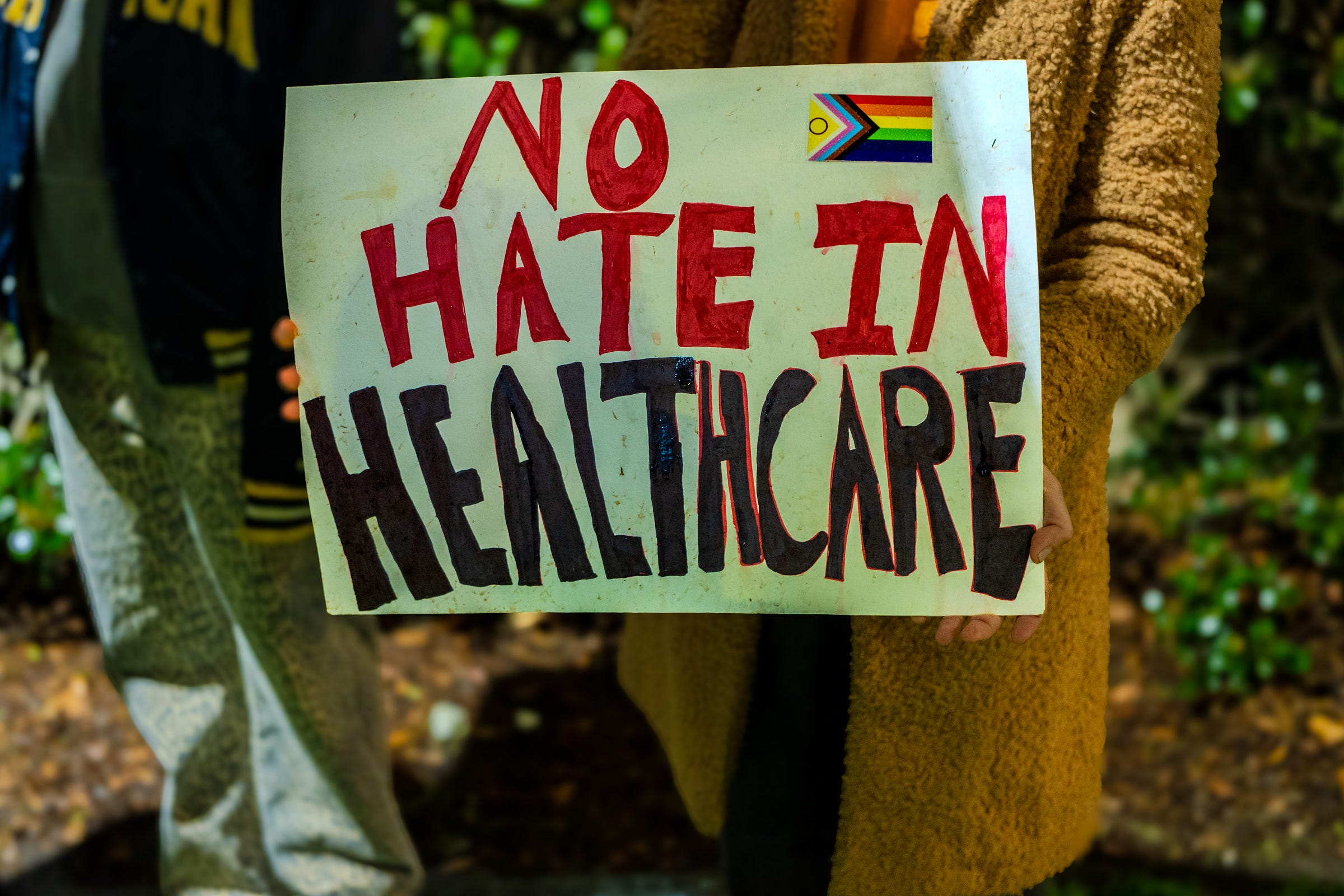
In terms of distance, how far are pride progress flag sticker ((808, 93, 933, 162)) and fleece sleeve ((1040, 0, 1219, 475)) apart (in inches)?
7.6

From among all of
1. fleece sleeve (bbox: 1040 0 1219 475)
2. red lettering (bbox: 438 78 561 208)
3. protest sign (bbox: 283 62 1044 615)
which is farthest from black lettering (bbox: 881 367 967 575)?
red lettering (bbox: 438 78 561 208)

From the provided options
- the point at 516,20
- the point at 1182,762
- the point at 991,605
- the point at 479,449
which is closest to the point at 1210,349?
the point at 1182,762

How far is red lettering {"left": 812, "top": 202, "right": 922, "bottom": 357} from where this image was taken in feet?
2.84

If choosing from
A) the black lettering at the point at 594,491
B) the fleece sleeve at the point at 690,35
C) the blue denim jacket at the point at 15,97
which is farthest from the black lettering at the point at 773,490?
the blue denim jacket at the point at 15,97

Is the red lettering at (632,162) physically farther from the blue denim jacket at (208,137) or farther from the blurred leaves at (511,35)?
the blurred leaves at (511,35)

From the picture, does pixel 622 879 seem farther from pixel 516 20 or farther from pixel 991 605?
pixel 516 20

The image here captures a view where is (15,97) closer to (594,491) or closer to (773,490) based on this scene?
(594,491)

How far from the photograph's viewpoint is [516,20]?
2654mm

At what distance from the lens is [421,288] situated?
0.90 metres

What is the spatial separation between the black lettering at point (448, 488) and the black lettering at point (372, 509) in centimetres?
2

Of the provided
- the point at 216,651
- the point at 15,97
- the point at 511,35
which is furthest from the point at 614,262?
the point at 511,35

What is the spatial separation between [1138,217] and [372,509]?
76 cm

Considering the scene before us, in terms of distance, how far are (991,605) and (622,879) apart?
154 centimetres

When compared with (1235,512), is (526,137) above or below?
above
